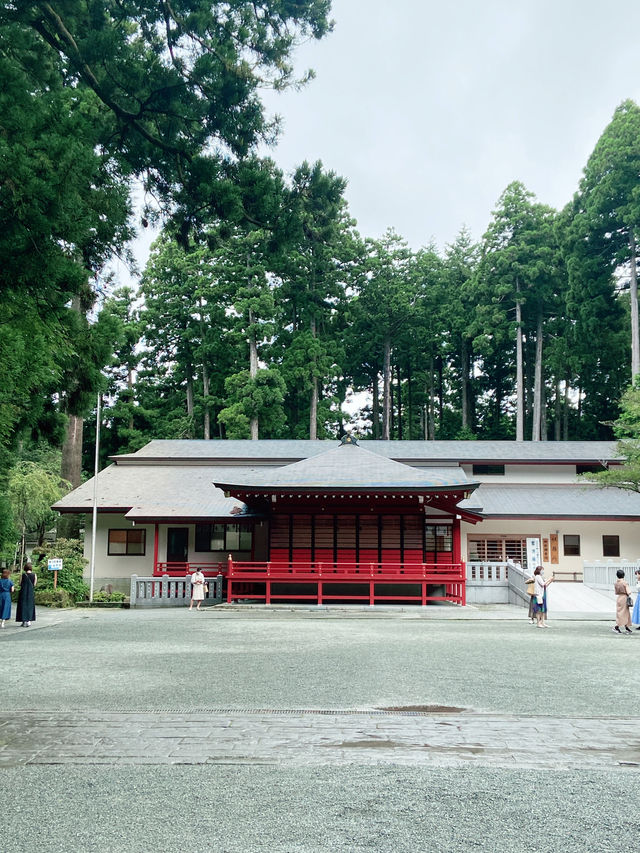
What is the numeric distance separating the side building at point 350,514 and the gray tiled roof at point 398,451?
3.2 inches

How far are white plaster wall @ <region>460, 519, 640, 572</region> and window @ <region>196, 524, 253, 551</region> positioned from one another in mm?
9036

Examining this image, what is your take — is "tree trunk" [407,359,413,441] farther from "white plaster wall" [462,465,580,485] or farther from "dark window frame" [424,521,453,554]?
"dark window frame" [424,521,453,554]

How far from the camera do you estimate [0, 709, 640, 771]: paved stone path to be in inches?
214

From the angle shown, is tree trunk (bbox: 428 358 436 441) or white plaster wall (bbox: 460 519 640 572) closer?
white plaster wall (bbox: 460 519 640 572)

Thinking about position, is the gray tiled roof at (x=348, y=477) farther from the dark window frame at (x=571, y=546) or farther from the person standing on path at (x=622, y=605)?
the dark window frame at (x=571, y=546)

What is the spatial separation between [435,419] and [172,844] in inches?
2154

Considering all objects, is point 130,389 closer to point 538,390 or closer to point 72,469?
point 72,469

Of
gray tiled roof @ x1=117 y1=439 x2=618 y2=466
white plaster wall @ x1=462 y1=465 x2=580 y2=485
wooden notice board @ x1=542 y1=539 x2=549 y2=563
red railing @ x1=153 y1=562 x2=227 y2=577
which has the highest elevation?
gray tiled roof @ x1=117 y1=439 x2=618 y2=466

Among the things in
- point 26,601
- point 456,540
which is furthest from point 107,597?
point 456,540

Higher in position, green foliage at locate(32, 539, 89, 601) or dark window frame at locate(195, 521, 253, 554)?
dark window frame at locate(195, 521, 253, 554)

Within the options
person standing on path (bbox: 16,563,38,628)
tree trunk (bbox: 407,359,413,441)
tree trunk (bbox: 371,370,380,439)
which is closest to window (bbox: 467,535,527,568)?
person standing on path (bbox: 16,563,38,628)

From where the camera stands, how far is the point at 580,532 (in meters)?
29.5

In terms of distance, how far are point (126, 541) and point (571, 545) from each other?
18287 millimetres

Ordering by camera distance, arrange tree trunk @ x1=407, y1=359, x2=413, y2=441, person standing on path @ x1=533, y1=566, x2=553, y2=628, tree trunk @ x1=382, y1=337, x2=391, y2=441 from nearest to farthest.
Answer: person standing on path @ x1=533, y1=566, x2=553, y2=628, tree trunk @ x1=382, y1=337, x2=391, y2=441, tree trunk @ x1=407, y1=359, x2=413, y2=441
